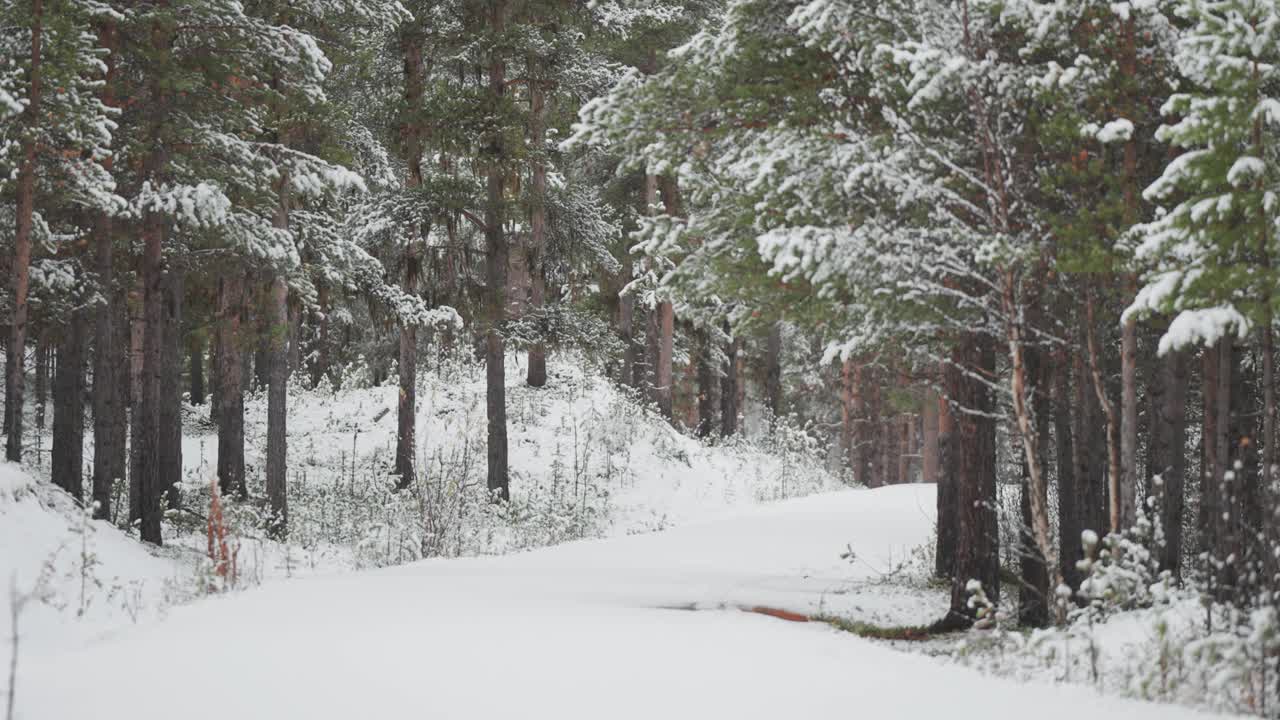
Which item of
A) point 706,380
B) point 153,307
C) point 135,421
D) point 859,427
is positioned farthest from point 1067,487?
point 859,427

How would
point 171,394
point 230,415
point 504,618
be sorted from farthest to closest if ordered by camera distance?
point 230,415, point 171,394, point 504,618

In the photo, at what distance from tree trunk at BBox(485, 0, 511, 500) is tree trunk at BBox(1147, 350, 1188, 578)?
393 inches

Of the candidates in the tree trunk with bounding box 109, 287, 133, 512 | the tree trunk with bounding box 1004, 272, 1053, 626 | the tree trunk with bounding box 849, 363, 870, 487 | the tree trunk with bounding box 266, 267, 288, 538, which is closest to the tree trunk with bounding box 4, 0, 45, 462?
the tree trunk with bounding box 109, 287, 133, 512

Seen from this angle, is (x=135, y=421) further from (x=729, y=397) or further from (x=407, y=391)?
(x=729, y=397)

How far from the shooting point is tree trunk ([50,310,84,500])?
52.0 feet

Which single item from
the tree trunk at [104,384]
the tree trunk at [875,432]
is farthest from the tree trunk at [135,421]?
the tree trunk at [875,432]

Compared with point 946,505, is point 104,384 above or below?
above

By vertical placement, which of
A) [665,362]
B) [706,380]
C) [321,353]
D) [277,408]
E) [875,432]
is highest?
[321,353]

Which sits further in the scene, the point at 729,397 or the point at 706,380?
the point at 706,380

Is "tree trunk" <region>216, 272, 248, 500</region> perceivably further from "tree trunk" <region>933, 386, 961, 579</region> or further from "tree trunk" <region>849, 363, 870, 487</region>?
"tree trunk" <region>849, 363, 870, 487</region>

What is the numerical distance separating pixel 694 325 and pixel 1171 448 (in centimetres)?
533

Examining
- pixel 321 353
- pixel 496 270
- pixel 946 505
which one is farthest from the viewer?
pixel 321 353

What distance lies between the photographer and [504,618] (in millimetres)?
7301

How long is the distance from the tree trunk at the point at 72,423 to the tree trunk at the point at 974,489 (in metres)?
13.8
